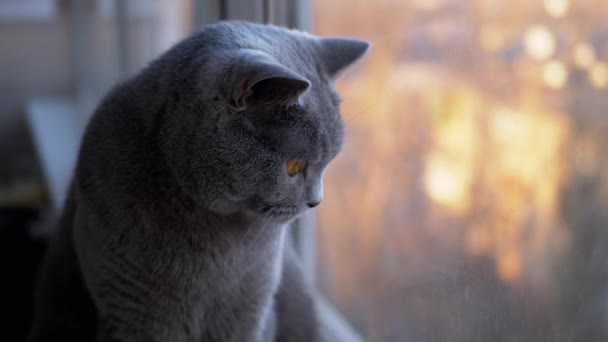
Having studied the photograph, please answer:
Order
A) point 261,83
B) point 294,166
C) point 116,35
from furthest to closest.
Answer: point 116,35, point 294,166, point 261,83

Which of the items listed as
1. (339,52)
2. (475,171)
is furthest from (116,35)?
(475,171)

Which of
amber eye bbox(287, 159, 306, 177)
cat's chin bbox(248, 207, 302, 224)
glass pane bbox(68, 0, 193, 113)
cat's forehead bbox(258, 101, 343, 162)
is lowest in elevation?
glass pane bbox(68, 0, 193, 113)

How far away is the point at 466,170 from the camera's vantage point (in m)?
0.92

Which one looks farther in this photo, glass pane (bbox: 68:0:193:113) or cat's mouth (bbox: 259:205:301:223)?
glass pane (bbox: 68:0:193:113)

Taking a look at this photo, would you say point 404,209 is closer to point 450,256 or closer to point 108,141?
point 450,256

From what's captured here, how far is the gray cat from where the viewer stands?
734mm

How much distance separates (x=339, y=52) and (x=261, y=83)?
22cm

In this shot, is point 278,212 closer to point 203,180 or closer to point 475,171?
point 203,180

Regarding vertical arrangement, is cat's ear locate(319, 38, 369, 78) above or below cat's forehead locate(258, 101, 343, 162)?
above

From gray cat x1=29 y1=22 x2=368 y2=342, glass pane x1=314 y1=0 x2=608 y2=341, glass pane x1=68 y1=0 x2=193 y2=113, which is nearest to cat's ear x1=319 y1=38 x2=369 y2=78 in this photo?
gray cat x1=29 y1=22 x2=368 y2=342

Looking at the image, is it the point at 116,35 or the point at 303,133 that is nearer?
the point at 303,133

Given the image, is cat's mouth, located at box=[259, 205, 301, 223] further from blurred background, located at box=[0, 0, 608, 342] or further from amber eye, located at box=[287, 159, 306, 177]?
blurred background, located at box=[0, 0, 608, 342]

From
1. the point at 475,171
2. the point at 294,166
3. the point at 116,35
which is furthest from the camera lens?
the point at 116,35

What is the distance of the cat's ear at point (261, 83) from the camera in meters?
0.63
